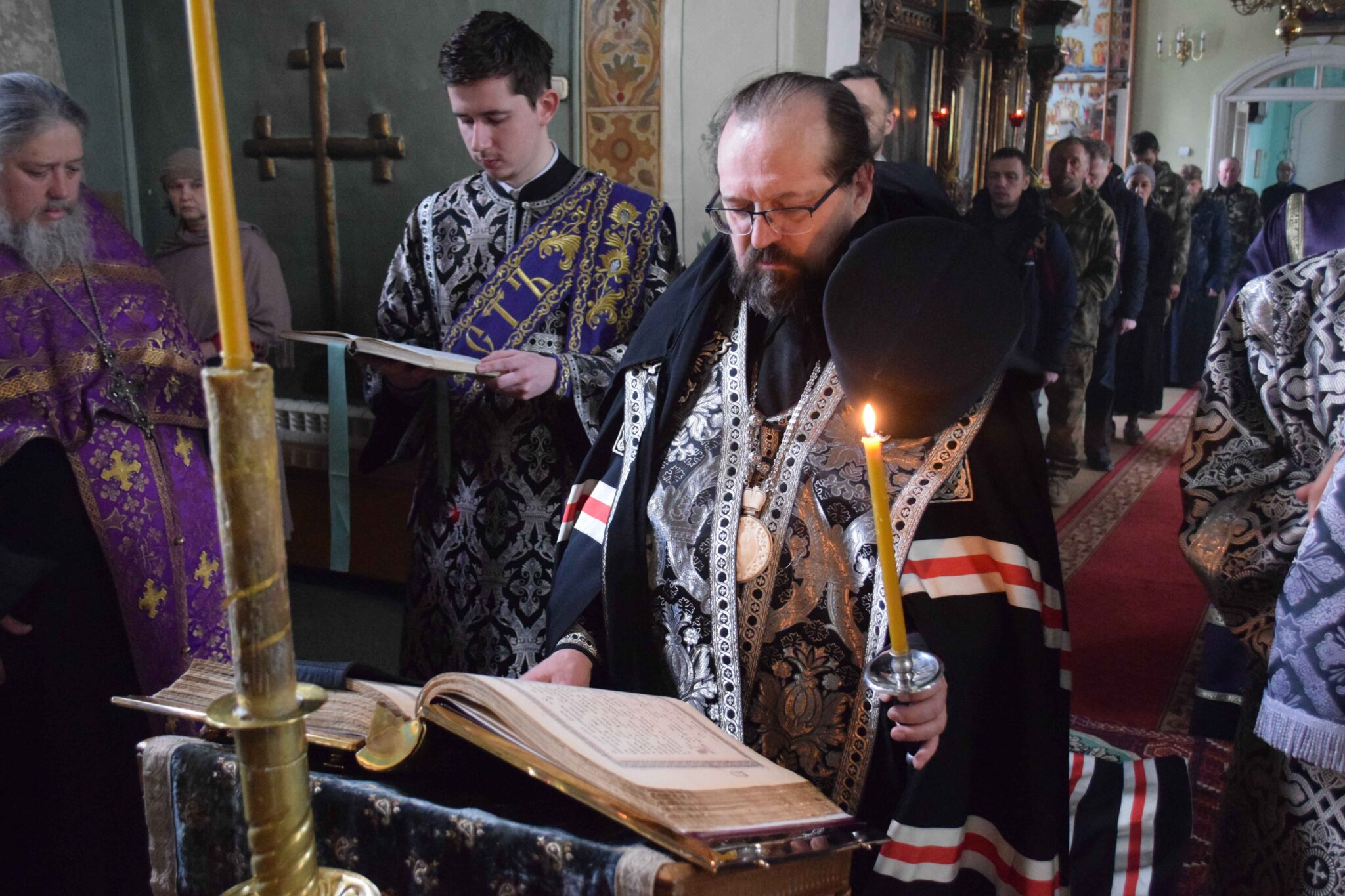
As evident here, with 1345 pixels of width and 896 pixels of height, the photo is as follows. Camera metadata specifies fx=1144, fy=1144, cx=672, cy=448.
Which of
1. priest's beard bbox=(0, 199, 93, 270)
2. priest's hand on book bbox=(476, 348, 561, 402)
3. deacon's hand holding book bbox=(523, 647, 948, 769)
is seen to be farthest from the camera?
priest's hand on book bbox=(476, 348, 561, 402)

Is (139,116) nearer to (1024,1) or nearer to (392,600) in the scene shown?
(392,600)

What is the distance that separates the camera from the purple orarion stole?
2213mm

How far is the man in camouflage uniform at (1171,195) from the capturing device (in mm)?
8344

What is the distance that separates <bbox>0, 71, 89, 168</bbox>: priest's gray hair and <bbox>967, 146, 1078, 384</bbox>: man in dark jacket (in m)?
4.16

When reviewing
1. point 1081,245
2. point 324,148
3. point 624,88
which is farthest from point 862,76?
point 1081,245

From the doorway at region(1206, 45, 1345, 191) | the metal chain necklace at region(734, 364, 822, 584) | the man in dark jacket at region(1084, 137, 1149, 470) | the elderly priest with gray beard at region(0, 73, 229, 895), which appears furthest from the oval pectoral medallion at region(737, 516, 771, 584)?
the doorway at region(1206, 45, 1345, 191)

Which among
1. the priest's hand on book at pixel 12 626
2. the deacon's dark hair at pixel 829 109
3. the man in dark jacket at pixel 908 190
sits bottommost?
the priest's hand on book at pixel 12 626

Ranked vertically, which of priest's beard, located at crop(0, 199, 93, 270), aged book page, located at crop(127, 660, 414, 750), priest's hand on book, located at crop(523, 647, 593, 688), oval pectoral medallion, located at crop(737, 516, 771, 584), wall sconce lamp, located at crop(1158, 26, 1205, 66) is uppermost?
Result: wall sconce lamp, located at crop(1158, 26, 1205, 66)

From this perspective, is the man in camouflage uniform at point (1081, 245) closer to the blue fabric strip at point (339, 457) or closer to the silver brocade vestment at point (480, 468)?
the silver brocade vestment at point (480, 468)

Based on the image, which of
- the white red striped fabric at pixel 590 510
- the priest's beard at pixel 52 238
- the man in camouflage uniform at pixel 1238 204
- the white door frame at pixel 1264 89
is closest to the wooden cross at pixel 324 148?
the priest's beard at pixel 52 238

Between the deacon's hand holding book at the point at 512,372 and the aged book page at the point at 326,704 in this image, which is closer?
the aged book page at the point at 326,704

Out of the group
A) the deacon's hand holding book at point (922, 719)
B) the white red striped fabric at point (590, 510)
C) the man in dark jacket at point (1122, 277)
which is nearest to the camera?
the deacon's hand holding book at point (922, 719)

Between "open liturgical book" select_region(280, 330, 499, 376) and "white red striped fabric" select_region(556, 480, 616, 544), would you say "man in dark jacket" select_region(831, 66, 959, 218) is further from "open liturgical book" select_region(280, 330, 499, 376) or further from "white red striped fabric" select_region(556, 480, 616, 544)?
"open liturgical book" select_region(280, 330, 499, 376)

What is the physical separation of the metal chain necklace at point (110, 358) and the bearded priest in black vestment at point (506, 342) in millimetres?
563
